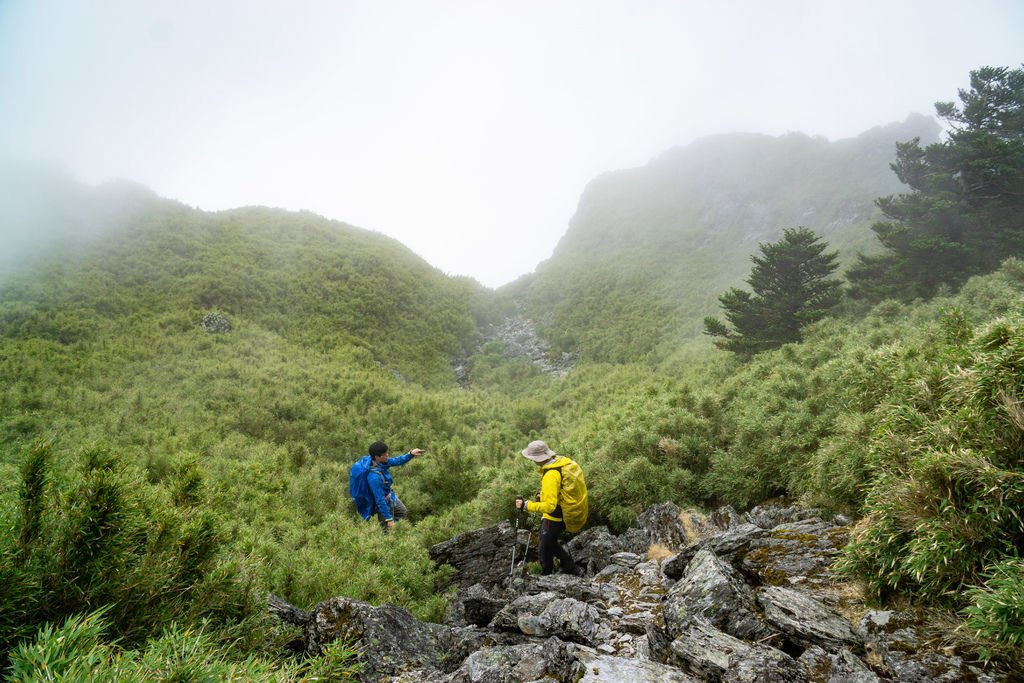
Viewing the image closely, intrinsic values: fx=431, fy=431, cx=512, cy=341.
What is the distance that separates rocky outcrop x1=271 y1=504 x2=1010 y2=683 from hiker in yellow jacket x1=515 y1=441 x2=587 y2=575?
1.64 feet

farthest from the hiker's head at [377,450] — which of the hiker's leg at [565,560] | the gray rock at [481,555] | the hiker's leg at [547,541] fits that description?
the hiker's leg at [565,560]

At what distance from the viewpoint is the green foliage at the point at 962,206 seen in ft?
50.3

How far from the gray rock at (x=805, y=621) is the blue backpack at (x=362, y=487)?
22.4 feet

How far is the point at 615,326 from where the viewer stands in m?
30.8

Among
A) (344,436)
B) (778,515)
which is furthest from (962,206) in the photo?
(344,436)

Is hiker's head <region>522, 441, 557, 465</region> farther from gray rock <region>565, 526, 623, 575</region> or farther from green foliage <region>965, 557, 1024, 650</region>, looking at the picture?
green foliage <region>965, 557, 1024, 650</region>

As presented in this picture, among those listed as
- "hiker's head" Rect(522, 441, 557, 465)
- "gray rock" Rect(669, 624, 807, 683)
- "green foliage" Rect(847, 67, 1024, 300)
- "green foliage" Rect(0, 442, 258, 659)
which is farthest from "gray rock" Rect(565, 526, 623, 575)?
"green foliage" Rect(847, 67, 1024, 300)

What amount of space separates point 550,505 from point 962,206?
68.6 ft

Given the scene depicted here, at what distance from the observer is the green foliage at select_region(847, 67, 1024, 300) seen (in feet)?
50.3

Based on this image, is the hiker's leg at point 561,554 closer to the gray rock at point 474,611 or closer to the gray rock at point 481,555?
the gray rock at point 481,555

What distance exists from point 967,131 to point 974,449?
2190 cm

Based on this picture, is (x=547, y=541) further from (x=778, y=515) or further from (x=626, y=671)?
(x=778, y=515)

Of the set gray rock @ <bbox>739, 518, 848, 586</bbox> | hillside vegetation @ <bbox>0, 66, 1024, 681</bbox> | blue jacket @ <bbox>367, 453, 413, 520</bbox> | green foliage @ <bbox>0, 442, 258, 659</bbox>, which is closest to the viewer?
green foliage @ <bbox>0, 442, 258, 659</bbox>

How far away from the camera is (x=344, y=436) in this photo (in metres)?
14.6
